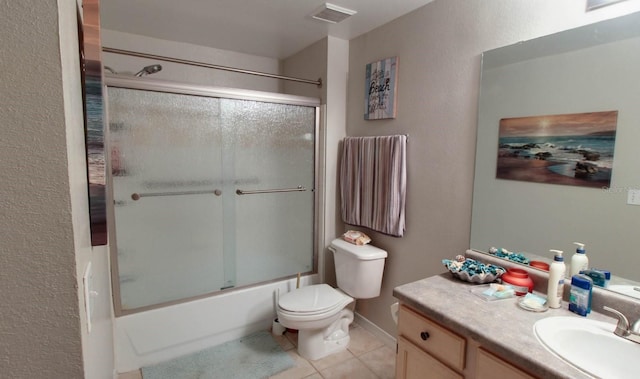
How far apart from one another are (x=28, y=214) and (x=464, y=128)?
1.83 m

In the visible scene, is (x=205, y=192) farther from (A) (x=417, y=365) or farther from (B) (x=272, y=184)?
(A) (x=417, y=365)

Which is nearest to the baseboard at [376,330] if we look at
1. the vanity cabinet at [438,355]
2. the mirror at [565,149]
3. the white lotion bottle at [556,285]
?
the vanity cabinet at [438,355]

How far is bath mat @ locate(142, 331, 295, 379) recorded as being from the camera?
6.66 feet

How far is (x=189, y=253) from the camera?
227cm

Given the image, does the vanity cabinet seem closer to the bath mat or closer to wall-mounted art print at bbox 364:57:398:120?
the bath mat

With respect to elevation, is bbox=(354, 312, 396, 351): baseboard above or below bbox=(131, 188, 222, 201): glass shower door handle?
below

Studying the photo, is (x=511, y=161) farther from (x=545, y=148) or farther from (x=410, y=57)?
(x=410, y=57)

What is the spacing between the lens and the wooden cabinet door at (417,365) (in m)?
1.25

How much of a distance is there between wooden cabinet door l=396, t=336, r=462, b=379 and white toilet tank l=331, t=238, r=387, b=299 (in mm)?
826

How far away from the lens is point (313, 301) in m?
2.20

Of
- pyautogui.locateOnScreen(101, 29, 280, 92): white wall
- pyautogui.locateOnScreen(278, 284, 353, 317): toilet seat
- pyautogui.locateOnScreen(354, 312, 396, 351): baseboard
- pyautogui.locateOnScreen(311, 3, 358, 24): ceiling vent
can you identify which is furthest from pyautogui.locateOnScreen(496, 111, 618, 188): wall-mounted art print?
pyautogui.locateOnScreen(101, 29, 280, 92): white wall

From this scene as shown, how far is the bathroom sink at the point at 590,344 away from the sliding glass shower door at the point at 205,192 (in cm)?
184

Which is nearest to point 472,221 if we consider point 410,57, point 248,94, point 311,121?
point 410,57

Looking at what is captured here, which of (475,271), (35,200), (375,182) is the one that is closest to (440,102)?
(375,182)
